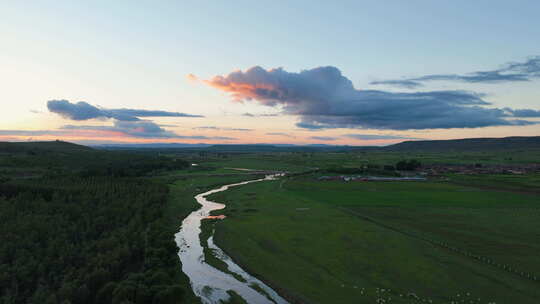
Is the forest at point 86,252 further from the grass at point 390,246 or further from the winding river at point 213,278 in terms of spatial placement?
the grass at point 390,246

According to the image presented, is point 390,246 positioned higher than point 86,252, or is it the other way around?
point 390,246

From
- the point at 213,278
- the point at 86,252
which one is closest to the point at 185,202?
the point at 86,252

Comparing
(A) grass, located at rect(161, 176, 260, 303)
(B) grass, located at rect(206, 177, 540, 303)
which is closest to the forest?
(A) grass, located at rect(161, 176, 260, 303)

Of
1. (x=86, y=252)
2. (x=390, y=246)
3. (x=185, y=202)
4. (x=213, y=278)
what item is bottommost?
(x=213, y=278)

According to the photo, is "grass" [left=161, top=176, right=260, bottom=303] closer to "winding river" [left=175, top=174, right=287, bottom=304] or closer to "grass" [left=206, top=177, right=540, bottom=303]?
"winding river" [left=175, top=174, right=287, bottom=304]

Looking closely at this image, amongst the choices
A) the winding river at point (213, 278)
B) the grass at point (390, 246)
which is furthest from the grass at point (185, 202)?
the grass at point (390, 246)

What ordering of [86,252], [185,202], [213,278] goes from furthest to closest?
[185,202], [86,252], [213,278]

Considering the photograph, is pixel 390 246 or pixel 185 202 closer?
pixel 390 246

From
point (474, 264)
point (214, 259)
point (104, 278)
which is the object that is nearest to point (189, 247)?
point (214, 259)

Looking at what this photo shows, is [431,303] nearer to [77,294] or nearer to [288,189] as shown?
[77,294]

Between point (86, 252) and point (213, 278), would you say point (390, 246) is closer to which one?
point (213, 278)
